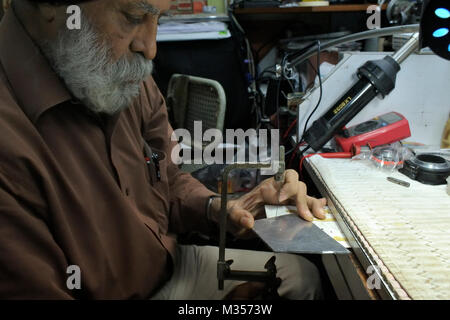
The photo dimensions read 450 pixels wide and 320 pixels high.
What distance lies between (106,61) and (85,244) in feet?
1.34

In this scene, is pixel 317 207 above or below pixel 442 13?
below

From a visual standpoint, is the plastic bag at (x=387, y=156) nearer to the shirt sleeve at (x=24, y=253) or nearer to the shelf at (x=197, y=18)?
the shirt sleeve at (x=24, y=253)

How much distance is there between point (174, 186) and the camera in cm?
117

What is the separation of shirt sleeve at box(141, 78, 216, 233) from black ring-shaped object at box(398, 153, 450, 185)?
1.92ft

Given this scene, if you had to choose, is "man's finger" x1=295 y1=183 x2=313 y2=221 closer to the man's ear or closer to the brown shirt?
the brown shirt

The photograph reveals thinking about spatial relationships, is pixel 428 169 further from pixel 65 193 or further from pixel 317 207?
pixel 65 193

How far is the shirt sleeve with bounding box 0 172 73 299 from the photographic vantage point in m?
0.58

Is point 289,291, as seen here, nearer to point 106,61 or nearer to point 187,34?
point 106,61

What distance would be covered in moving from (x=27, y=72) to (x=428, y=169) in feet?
3.24

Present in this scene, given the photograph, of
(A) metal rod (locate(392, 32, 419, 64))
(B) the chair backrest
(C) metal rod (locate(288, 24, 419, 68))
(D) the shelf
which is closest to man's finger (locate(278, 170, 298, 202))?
(C) metal rod (locate(288, 24, 419, 68))

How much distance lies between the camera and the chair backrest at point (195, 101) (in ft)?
A: 5.50

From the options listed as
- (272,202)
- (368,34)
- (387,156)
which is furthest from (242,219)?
(368,34)

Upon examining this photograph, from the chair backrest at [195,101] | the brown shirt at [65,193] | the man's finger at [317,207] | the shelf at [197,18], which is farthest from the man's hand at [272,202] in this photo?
the shelf at [197,18]

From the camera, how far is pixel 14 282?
586 mm
